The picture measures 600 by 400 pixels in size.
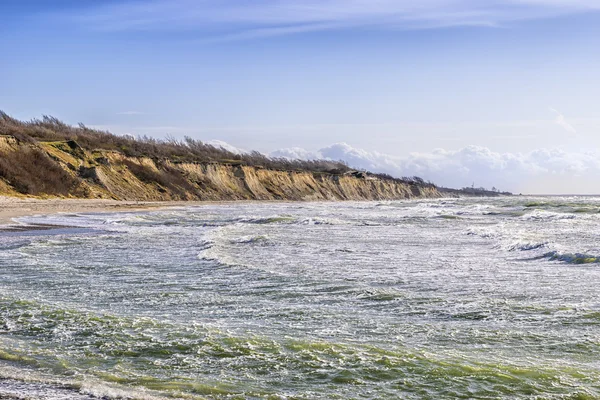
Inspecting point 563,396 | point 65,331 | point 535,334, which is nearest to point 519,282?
point 535,334

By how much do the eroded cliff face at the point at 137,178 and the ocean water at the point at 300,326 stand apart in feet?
119

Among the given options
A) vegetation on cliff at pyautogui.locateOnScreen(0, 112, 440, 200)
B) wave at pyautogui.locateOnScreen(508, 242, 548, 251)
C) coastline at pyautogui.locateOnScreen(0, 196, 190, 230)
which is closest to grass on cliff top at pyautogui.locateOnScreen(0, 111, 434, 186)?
vegetation on cliff at pyautogui.locateOnScreen(0, 112, 440, 200)

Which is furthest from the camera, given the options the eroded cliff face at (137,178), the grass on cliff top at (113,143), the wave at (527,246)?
the grass on cliff top at (113,143)

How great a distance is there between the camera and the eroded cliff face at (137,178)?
1949 inches

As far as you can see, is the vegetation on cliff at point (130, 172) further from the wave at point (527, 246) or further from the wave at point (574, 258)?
the wave at point (574, 258)

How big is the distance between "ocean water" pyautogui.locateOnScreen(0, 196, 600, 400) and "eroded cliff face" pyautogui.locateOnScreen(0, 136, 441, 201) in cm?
3615

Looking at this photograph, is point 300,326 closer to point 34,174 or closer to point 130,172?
point 34,174

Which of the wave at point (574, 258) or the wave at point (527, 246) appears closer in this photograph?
the wave at point (574, 258)

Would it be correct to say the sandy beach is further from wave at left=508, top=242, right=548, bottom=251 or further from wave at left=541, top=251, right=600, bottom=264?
wave at left=541, top=251, right=600, bottom=264

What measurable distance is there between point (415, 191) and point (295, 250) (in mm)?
155815

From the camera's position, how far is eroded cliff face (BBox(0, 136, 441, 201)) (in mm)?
49500

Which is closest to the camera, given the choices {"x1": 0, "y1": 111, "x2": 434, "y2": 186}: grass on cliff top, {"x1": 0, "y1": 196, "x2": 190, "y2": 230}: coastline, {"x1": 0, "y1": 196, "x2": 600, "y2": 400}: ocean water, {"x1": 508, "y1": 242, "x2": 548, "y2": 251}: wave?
{"x1": 0, "y1": 196, "x2": 600, "y2": 400}: ocean water

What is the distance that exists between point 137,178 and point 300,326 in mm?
63032

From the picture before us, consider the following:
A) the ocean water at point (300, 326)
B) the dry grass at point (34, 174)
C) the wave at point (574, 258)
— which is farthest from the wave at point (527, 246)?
the dry grass at point (34, 174)
